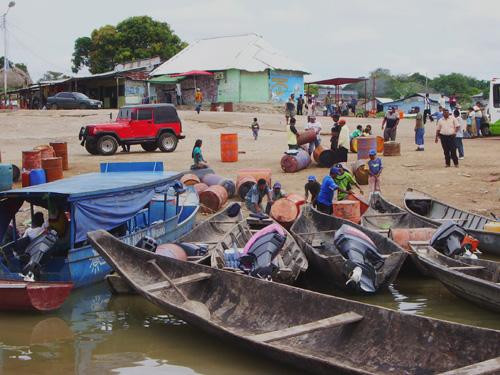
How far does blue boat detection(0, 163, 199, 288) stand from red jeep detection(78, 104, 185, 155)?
12165 mm

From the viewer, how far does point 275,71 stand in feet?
148

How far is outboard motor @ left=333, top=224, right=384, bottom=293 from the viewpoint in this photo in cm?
1115

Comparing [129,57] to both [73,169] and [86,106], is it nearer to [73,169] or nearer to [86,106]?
[86,106]

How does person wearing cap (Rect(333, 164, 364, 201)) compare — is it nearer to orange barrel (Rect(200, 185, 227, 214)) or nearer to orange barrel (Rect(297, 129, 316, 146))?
orange barrel (Rect(200, 185, 227, 214))

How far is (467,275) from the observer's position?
10.5 m

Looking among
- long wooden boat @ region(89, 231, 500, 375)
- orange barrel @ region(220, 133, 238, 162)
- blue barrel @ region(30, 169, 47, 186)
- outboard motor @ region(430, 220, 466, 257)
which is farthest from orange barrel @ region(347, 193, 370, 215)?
orange barrel @ region(220, 133, 238, 162)

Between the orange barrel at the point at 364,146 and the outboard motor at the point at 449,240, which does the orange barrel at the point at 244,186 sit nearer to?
the orange barrel at the point at 364,146

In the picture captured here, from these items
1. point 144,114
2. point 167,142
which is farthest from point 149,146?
point 144,114

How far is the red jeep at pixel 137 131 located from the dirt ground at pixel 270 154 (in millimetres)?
441

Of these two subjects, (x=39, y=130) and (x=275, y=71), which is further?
(x=275, y=71)

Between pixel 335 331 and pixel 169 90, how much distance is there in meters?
39.5

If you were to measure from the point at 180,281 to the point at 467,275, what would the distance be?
4234 millimetres

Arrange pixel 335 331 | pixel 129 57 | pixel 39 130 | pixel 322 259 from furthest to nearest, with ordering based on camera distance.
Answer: pixel 129 57, pixel 39 130, pixel 322 259, pixel 335 331

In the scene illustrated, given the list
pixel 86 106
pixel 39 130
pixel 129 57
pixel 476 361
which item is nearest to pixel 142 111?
pixel 39 130
